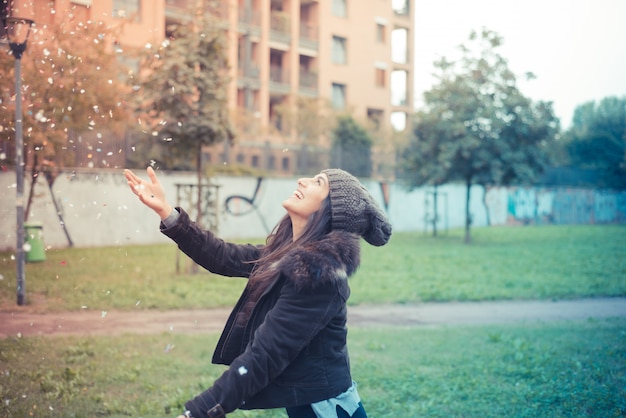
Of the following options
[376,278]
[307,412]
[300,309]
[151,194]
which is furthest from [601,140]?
[300,309]

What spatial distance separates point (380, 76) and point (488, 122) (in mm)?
16833

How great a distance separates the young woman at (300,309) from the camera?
2.49 meters

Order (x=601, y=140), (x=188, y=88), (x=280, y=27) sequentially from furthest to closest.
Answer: (x=601, y=140), (x=280, y=27), (x=188, y=88)

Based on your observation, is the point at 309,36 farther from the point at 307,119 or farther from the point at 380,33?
the point at 307,119

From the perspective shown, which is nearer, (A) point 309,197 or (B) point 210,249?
(A) point 309,197

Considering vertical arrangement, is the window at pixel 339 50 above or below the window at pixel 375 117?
above

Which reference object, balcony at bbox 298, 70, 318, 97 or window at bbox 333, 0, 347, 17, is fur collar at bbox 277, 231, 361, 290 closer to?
balcony at bbox 298, 70, 318, 97

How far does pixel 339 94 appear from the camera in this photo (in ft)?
120

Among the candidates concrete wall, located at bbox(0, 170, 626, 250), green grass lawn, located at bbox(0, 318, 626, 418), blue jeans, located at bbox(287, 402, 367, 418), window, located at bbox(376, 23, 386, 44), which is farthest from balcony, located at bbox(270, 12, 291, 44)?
blue jeans, located at bbox(287, 402, 367, 418)

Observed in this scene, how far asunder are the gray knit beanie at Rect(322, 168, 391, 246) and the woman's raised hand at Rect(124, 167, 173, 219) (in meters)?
0.75

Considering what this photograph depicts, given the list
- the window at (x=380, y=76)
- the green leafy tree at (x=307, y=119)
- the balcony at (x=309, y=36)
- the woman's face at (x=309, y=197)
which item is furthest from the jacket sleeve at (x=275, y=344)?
the window at (x=380, y=76)

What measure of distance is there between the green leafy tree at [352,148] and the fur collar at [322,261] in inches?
939

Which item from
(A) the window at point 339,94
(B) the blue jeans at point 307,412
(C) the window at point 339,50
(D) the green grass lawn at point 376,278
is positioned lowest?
(D) the green grass lawn at point 376,278

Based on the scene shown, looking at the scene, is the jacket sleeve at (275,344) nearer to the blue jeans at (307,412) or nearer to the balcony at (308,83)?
the blue jeans at (307,412)
